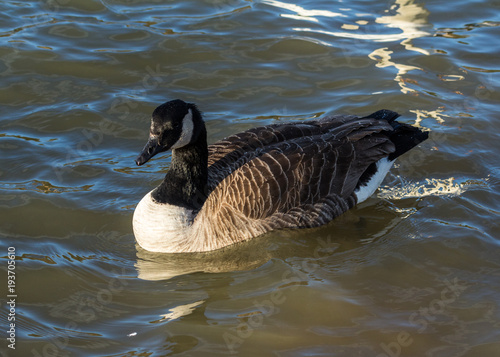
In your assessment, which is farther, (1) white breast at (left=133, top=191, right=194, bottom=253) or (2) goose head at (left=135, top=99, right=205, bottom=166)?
(1) white breast at (left=133, top=191, right=194, bottom=253)

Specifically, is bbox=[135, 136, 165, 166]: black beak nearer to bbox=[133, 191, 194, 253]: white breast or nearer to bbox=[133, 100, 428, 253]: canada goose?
bbox=[133, 100, 428, 253]: canada goose

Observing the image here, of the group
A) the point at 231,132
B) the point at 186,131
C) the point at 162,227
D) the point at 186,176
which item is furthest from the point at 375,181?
the point at 162,227

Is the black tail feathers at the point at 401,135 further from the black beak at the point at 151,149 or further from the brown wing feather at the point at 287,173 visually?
the black beak at the point at 151,149

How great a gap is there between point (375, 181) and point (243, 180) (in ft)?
6.99

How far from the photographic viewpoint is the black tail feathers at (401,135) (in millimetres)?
9109

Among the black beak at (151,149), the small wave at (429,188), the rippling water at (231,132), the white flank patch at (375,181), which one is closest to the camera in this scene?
the rippling water at (231,132)

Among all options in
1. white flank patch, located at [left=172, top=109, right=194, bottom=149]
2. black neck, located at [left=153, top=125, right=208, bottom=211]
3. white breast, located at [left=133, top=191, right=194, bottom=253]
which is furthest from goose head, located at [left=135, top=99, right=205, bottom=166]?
white breast, located at [left=133, top=191, right=194, bottom=253]

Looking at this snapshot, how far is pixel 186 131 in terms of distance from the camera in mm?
7668

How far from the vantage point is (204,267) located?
782 cm

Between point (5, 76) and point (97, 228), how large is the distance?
177 inches

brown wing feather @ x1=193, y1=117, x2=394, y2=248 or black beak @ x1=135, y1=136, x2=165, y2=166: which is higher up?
black beak @ x1=135, y1=136, x2=165, y2=166

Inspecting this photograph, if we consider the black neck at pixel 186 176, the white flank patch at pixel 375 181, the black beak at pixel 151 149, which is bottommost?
the white flank patch at pixel 375 181

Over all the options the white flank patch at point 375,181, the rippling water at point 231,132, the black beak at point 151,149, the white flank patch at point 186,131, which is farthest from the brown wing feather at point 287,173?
the black beak at point 151,149

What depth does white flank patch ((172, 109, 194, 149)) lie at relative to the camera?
7618 millimetres
